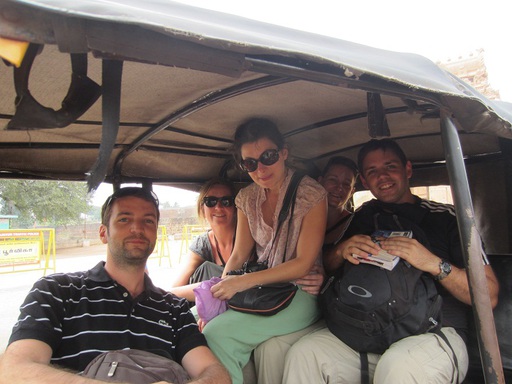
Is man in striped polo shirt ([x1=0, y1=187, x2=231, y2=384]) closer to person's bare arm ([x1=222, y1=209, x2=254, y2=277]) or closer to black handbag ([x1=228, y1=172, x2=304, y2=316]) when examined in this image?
black handbag ([x1=228, y1=172, x2=304, y2=316])

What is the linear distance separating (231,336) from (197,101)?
4.66ft

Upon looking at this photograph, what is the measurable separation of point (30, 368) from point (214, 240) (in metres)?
1.89

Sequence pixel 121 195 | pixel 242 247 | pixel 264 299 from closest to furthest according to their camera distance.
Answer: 1. pixel 264 299
2. pixel 121 195
3. pixel 242 247

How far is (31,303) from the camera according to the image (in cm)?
190

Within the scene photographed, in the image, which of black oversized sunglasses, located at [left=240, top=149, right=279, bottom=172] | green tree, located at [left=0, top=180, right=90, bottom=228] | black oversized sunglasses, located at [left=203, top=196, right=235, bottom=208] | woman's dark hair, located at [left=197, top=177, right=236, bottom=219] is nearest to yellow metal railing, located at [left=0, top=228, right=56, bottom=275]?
woman's dark hair, located at [left=197, top=177, right=236, bottom=219]

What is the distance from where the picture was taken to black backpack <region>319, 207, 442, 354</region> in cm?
191

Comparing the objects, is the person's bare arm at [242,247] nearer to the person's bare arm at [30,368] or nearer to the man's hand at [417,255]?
the man's hand at [417,255]

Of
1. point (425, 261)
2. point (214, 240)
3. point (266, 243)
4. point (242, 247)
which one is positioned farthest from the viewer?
point (214, 240)

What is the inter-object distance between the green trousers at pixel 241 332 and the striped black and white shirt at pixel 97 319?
0.10 meters

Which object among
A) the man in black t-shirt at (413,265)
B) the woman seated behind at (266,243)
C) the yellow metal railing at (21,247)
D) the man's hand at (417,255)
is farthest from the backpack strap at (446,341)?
the yellow metal railing at (21,247)

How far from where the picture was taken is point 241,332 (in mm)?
2158

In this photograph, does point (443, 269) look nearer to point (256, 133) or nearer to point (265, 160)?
point (265, 160)

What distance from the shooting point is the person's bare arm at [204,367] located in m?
1.89

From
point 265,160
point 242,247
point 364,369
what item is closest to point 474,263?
point 364,369
